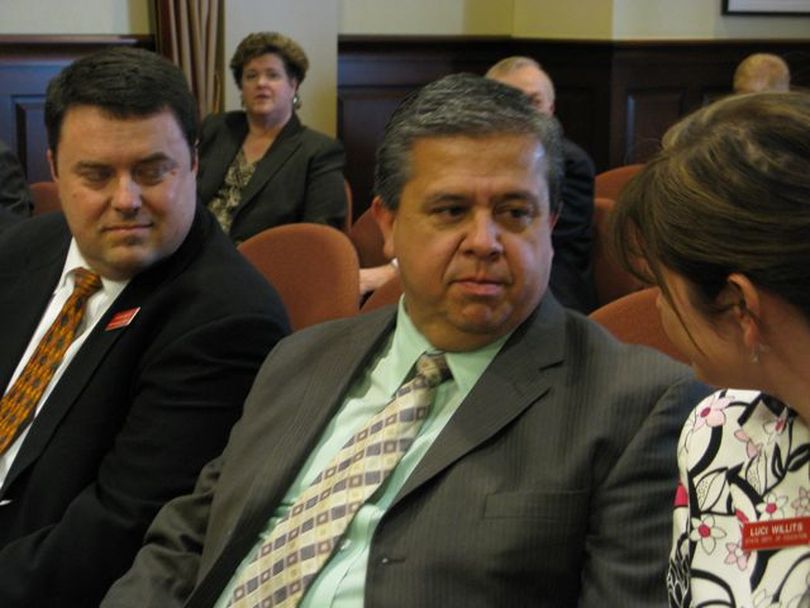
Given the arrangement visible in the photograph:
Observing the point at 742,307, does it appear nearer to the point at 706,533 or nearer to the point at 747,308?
the point at 747,308

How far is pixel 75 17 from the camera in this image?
5.92m

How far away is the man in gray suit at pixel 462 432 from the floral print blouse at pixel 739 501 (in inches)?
4.7

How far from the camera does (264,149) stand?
5355mm

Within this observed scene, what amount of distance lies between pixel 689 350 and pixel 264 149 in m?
4.12

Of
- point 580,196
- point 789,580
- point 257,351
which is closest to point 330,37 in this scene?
point 580,196

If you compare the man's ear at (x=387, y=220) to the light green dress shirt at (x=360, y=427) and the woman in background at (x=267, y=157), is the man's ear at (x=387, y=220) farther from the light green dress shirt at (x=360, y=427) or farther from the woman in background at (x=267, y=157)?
the woman in background at (x=267, y=157)

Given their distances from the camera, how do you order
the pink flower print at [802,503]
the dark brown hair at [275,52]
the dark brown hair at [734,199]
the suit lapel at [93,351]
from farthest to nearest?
the dark brown hair at [275,52] < the suit lapel at [93,351] < the pink flower print at [802,503] < the dark brown hair at [734,199]

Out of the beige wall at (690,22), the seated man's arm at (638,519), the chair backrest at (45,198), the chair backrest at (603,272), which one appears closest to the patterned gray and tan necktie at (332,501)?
the seated man's arm at (638,519)

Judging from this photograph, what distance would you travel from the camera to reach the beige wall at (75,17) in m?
5.79

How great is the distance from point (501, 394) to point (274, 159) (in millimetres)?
3552

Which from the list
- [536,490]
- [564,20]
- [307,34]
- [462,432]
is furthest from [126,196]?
[564,20]

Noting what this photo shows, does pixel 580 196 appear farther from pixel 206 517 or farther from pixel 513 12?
pixel 513 12

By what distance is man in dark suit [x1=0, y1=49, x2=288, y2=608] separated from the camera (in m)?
2.15

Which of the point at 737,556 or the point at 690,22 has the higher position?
the point at 690,22
